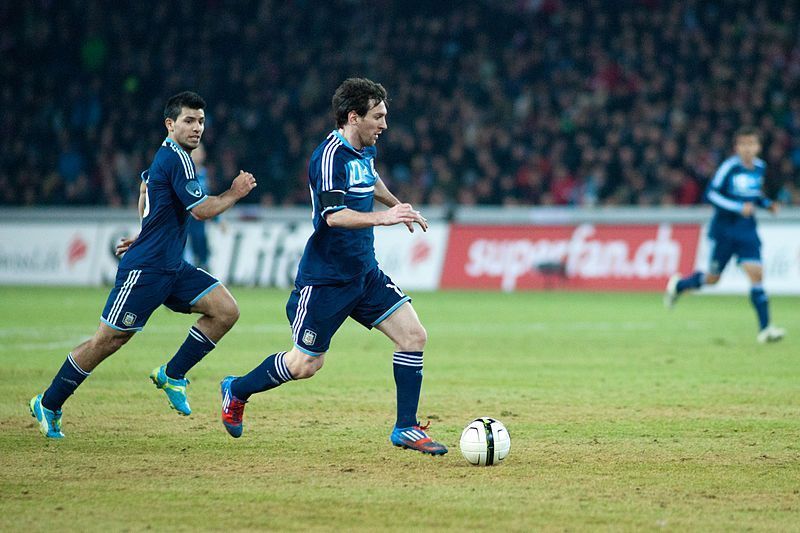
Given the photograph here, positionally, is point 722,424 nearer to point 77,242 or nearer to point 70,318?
point 70,318

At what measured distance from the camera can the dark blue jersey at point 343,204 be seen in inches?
293

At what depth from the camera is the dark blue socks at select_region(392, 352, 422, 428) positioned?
7688 mm

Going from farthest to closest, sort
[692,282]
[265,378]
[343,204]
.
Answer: [692,282] < [265,378] < [343,204]

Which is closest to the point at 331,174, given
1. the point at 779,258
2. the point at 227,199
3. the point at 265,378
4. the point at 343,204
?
the point at 343,204

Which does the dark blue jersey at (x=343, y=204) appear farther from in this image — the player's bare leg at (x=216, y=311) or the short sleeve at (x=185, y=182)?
the player's bare leg at (x=216, y=311)

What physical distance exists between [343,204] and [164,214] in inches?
63.3

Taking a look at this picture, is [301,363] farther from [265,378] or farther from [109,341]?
[109,341]

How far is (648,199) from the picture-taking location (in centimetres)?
2581

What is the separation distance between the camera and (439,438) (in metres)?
8.05

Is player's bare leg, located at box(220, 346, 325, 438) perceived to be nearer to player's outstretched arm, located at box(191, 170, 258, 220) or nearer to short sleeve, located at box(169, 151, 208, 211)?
player's outstretched arm, located at box(191, 170, 258, 220)

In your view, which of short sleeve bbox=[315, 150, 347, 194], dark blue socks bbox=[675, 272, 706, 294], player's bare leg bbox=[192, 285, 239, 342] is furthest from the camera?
dark blue socks bbox=[675, 272, 706, 294]

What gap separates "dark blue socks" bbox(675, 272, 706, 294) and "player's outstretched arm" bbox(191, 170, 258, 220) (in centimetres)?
974

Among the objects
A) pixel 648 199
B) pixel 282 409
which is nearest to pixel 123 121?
pixel 648 199

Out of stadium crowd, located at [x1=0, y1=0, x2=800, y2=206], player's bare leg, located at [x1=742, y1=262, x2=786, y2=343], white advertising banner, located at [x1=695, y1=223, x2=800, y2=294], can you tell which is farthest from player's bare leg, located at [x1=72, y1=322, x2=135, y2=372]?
stadium crowd, located at [x1=0, y1=0, x2=800, y2=206]
